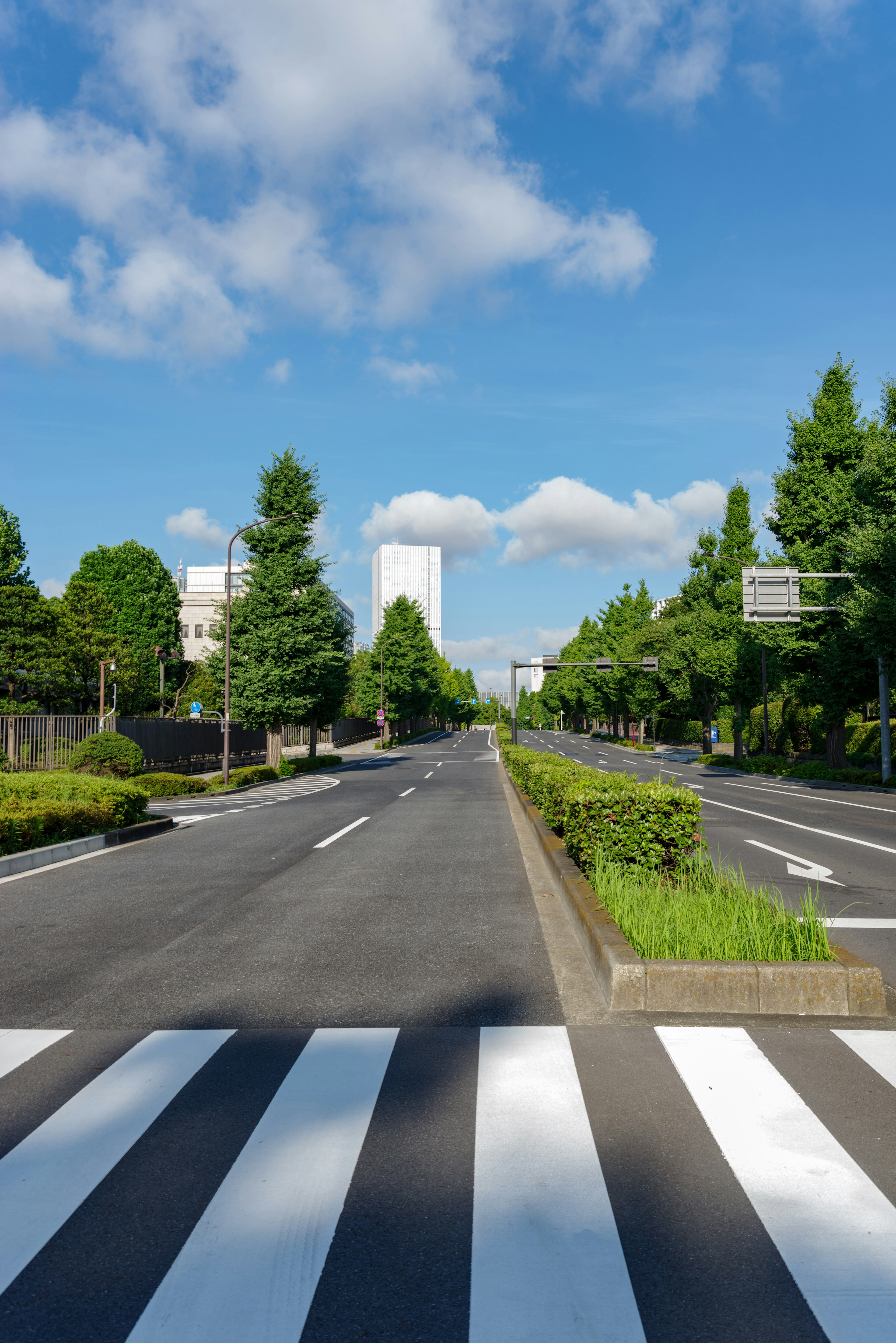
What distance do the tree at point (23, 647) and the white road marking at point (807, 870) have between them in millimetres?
33683

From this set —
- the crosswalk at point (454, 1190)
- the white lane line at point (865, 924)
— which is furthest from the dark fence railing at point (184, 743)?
the crosswalk at point (454, 1190)

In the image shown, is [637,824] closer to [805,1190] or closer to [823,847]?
[805,1190]

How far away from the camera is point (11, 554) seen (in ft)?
151

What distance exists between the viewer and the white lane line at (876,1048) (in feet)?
13.3

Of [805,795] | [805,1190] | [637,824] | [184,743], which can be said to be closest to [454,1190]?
[805,1190]

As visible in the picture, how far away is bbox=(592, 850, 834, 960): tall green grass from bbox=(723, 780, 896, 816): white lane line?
13.6 m

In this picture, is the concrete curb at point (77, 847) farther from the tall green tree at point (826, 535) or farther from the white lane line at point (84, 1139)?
the tall green tree at point (826, 535)

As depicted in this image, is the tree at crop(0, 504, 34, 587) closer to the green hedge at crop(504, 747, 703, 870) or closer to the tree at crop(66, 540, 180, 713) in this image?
the tree at crop(66, 540, 180, 713)

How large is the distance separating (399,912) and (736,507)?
146 feet

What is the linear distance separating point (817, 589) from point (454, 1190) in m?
29.4

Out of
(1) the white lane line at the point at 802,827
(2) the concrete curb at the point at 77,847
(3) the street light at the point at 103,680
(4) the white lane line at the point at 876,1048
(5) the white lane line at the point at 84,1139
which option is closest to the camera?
(5) the white lane line at the point at 84,1139

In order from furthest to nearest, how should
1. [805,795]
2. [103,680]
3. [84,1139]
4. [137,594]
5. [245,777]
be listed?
[137,594], [103,680], [245,777], [805,795], [84,1139]

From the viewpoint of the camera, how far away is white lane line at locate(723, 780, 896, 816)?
1915 cm

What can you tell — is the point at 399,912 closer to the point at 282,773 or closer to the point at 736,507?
the point at 282,773
